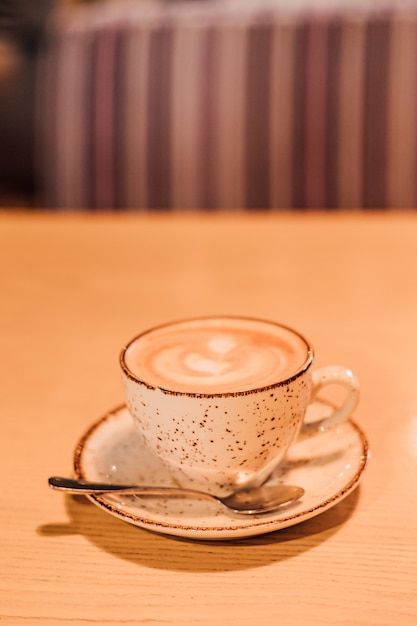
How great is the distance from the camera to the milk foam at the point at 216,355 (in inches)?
16.9

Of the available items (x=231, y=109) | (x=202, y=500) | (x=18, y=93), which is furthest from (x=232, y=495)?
(x=18, y=93)

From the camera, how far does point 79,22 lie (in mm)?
1369

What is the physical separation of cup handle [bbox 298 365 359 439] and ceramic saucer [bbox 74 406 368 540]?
16 mm

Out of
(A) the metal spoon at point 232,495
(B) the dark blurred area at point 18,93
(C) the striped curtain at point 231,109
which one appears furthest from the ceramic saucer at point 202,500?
(B) the dark blurred area at point 18,93

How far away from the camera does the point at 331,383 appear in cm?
46

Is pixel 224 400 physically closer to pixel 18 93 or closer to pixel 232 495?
pixel 232 495

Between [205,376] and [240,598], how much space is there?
0.40ft

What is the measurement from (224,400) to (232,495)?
7 cm

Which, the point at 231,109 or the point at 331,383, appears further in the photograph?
the point at 231,109

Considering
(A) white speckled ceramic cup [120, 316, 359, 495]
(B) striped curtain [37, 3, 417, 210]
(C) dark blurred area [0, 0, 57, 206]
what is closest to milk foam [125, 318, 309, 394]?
(A) white speckled ceramic cup [120, 316, 359, 495]

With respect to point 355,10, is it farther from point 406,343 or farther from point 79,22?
point 406,343

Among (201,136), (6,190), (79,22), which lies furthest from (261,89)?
(6,190)

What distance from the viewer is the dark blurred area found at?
8.90 feet

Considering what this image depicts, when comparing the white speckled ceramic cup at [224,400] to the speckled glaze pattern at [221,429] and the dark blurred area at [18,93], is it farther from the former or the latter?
the dark blurred area at [18,93]
